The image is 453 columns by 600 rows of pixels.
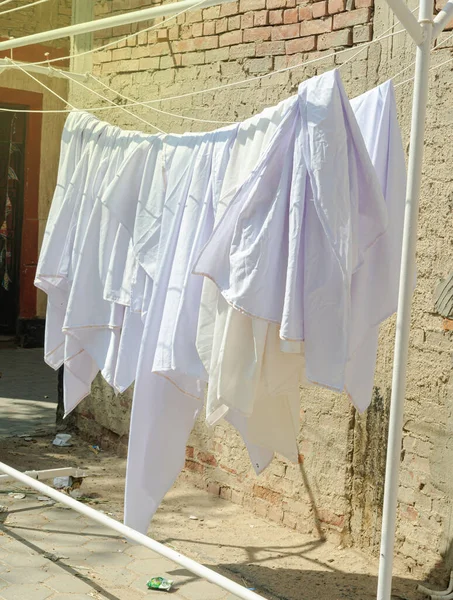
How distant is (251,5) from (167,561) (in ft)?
9.91

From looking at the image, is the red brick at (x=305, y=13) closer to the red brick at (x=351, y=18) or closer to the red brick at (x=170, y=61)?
the red brick at (x=351, y=18)

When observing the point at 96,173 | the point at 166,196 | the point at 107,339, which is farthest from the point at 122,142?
the point at 107,339

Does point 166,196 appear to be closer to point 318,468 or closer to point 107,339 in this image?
point 107,339

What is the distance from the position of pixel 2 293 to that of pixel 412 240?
8902mm

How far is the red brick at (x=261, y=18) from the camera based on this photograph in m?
5.01

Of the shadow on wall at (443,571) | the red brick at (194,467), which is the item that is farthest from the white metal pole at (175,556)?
the red brick at (194,467)

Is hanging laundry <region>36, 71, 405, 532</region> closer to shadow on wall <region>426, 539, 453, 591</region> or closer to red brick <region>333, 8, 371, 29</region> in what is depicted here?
shadow on wall <region>426, 539, 453, 591</region>

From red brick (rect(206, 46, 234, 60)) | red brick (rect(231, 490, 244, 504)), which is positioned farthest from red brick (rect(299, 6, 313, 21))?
red brick (rect(231, 490, 244, 504))

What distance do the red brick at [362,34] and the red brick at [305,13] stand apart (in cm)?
31

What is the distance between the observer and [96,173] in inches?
155

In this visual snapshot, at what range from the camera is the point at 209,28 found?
5395mm

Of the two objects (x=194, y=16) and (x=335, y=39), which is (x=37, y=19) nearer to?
(x=194, y=16)

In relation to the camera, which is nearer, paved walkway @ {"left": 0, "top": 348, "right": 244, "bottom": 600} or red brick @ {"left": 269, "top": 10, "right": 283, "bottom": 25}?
paved walkway @ {"left": 0, "top": 348, "right": 244, "bottom": 600}

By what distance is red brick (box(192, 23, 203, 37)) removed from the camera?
5.45 meters
